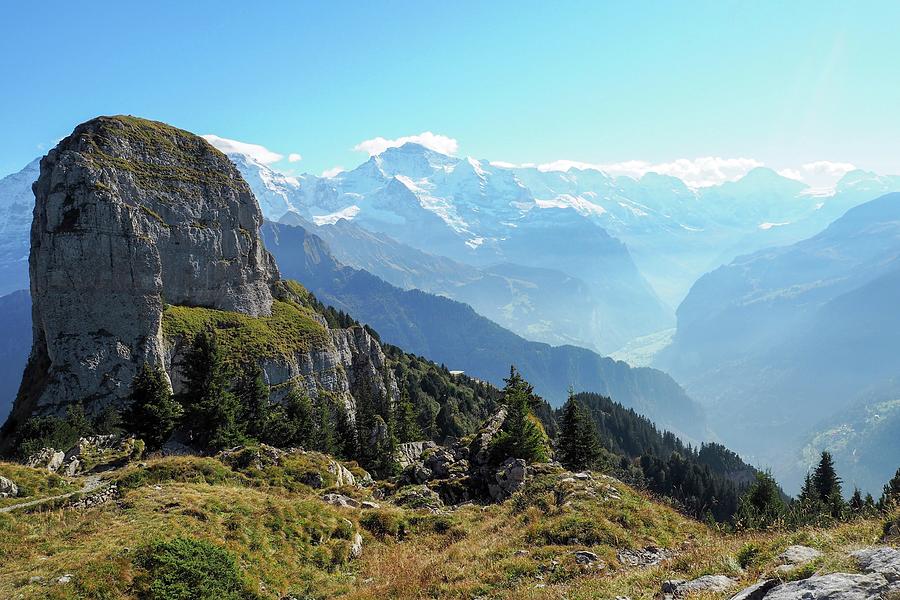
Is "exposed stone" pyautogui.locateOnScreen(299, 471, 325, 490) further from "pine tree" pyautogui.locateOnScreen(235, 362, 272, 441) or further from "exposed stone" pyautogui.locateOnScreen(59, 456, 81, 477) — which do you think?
"pine tree" pyautogui.locateOnScreen(235, 362, 272, 441)

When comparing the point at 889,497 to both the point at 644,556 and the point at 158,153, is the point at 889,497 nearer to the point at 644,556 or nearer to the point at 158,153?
the point at 644,556

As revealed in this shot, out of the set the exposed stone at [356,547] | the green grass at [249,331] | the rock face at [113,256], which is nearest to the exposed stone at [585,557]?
the exposed stone at [356,547]

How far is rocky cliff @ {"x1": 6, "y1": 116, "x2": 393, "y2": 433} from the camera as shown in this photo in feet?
287

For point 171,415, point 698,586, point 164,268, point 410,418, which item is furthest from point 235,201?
point 698,586

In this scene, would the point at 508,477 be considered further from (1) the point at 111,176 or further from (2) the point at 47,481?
(1) the point at 111,176

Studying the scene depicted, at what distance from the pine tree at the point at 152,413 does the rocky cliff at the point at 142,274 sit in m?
36.2

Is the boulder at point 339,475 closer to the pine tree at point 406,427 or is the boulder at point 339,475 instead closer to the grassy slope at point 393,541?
the grassy slope at point 393,541

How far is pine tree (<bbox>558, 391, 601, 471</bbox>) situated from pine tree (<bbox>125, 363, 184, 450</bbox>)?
46.7 meters

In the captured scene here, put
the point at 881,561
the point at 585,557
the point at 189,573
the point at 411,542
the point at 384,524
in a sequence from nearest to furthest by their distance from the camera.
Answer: the point at 881,561 → the point at 189,573 → the point at 585,557 → the point at 411,542 → the point at 384,524

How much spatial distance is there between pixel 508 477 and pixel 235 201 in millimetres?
113219

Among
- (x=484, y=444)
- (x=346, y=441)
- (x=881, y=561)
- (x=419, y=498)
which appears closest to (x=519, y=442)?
(x=484, y=444)

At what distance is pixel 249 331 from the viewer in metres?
111

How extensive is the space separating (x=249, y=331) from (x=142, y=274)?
24833mm

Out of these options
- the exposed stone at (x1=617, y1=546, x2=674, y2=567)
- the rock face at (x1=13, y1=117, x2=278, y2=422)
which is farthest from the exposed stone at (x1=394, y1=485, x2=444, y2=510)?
the rock face at (x1=13, y1=117, x2=278, y2=422)
